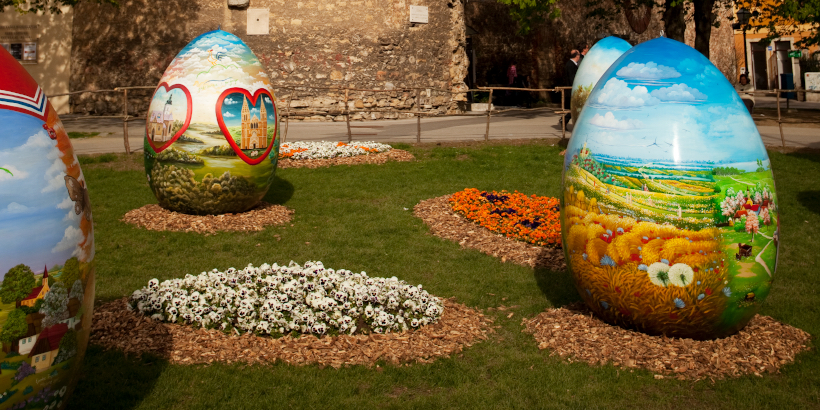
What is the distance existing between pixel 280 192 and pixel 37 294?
822cm

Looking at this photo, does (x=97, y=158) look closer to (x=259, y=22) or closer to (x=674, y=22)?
(x=259, y=22)

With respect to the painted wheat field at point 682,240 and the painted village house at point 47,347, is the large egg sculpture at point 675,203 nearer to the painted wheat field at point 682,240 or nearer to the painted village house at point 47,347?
the painted wheat field at point 682,240

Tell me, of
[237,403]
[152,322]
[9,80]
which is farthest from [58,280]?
[152,322]

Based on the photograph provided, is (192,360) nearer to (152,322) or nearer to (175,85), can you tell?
(152,322)

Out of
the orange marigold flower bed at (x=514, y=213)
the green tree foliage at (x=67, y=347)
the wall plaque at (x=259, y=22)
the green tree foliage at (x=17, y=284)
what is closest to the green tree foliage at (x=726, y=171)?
the orange marigold flower bed at (x=514, y=213)

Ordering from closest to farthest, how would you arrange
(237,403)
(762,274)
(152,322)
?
(237,403)
(762,274)
(152,322)

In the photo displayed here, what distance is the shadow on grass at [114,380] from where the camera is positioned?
428 centimetres

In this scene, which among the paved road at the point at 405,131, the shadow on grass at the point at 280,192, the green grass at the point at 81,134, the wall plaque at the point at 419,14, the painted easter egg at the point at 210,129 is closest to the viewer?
the painted easter egg at the point at 210,129

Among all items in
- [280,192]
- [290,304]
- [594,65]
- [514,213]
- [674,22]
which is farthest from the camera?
[674,22]

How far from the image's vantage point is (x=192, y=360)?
4891mm

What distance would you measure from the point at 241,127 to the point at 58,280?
18.9ft

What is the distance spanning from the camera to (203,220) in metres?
9.00

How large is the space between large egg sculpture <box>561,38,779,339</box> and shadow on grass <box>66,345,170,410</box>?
3152 mm

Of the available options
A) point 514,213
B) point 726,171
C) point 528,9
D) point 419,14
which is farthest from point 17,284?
point 419,14
